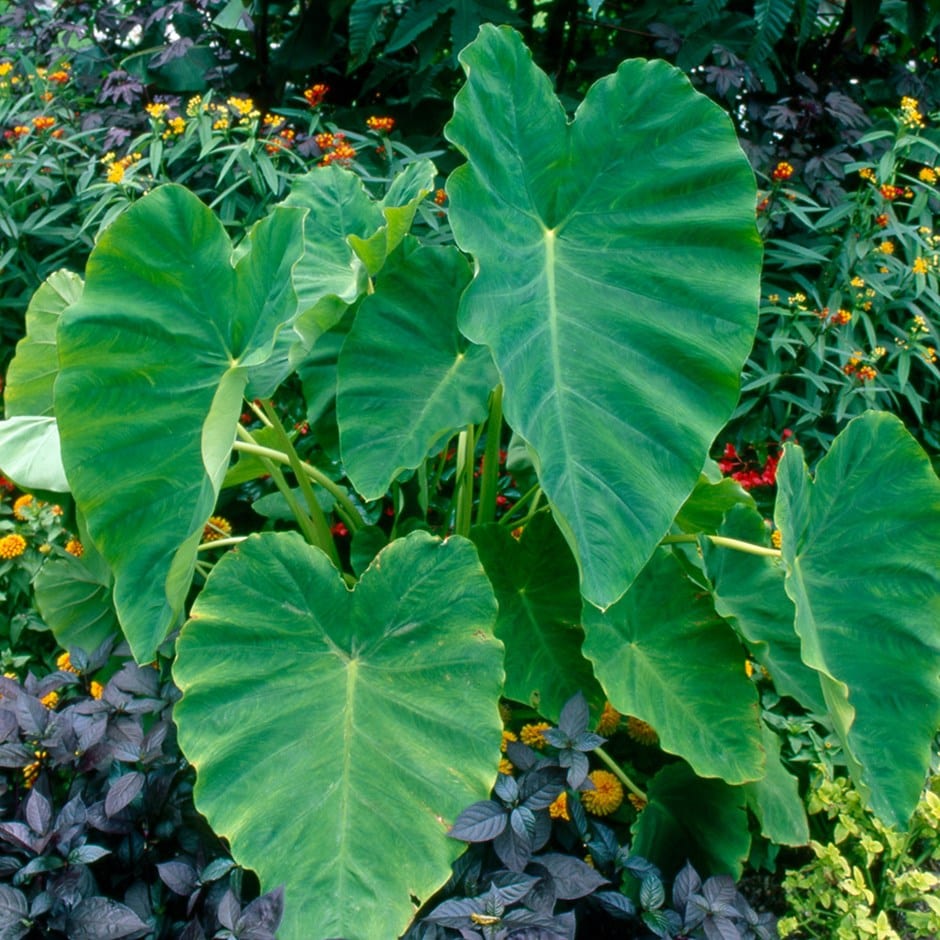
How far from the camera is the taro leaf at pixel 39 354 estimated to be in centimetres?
169

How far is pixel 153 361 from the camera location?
1.36 metres

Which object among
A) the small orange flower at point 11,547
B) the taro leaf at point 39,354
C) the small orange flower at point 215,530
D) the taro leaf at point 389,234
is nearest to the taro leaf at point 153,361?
the taro leaf at point 389,234

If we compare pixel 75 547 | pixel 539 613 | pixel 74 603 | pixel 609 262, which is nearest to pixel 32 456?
pixel 74 603

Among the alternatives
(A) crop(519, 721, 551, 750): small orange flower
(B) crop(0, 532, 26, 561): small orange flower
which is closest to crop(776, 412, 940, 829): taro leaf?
(A) crop(519, 721, 551, 750): small orange flower

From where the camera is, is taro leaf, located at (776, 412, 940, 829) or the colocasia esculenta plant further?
taro leaf, located at (776, 412, 940, 829)

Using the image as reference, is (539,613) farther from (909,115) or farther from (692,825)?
(909,115)

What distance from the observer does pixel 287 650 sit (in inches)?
49.0

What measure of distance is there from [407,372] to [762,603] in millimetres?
633

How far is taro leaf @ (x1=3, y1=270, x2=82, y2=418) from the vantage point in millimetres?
1694

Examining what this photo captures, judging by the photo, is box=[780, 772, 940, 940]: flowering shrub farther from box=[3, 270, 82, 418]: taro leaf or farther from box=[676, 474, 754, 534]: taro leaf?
box=[3, 270, 82, 418]: taro leaf

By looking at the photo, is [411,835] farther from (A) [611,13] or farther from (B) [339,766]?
(A) [611,13]

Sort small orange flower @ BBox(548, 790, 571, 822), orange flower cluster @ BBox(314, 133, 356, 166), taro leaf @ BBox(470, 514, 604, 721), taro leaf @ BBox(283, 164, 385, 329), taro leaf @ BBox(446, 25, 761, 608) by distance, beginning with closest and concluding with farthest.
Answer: taro leaf @ BBox(446, 25, 761, 608)
small orange flower @ BBox(548, 790, 571, 822)
taro leaf @ BBox(470, 514, 604, 721)
taro leaf @ BBox(283, 164, 385, 329)
orange flower cluster @ BBox(314, 133, 356, 166)

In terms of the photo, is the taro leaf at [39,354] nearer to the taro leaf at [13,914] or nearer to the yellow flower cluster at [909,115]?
the taro leaf at [13,914]

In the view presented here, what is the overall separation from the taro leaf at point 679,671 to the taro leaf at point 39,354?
103cm
